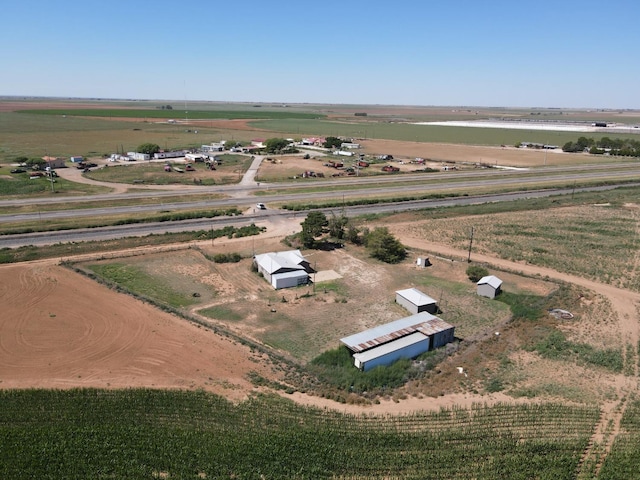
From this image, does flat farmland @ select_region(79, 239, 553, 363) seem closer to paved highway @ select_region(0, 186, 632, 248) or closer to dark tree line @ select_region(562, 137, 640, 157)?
paved highway @ select_region(0, 186, 632, 248)

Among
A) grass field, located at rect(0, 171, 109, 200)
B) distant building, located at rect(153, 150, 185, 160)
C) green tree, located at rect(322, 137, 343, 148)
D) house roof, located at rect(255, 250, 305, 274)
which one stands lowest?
house roof, located at rect(255, 250, 305, 274)

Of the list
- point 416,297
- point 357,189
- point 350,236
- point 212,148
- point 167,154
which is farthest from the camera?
point 212,148

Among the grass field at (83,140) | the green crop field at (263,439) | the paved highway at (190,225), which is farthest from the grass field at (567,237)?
the grass field at (83,140)

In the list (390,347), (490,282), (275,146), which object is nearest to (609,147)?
(275,146)

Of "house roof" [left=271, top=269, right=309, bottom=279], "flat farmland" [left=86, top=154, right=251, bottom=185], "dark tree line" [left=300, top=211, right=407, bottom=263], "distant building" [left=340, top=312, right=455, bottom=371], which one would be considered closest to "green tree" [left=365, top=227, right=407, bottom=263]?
"dark tree line" [left=300, top=211, right=407, bottom=263]

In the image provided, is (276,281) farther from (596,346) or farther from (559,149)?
(559,149)

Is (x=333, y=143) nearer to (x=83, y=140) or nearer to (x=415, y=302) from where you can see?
(x=83, y=140)
